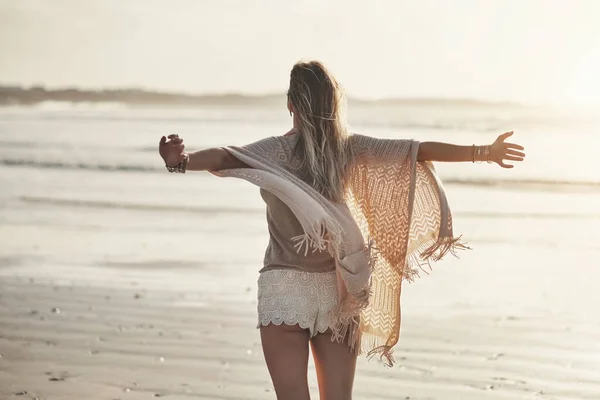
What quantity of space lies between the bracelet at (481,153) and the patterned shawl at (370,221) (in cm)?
25

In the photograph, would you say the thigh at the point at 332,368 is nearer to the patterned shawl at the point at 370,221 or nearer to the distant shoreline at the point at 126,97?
the patterned shawl at the point at 370,221

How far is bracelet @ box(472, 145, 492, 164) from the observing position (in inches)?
178

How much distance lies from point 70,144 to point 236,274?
55.4 ft

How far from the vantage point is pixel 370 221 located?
4754mm

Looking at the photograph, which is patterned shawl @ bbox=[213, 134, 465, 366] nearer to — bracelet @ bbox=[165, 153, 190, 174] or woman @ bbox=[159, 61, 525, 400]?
woman @ bbox=[159, 61, 525, 400]

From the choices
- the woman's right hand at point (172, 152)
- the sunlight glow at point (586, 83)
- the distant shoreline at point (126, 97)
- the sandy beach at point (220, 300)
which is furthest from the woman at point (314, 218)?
the distant shoreline at point (126, 97)

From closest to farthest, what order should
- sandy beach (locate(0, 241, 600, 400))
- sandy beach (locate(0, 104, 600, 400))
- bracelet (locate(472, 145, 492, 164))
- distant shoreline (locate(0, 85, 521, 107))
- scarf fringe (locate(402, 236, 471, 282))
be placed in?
bracelet (locate(472, 145, 492, 164))
scarf fringe (locate(402, 236, 471, 282))
sandy beach (locate(0, 241, 600, 400))
sandy beach (locate(0, 104, 600, 400))
distant shoreline (locate(0, 85, 521, 107))

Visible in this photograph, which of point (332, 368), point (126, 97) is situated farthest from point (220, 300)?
point (126, 97)

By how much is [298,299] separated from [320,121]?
72cm

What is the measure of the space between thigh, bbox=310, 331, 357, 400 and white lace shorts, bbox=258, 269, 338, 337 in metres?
0.07

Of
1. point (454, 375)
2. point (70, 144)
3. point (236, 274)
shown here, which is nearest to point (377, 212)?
point (454, 375)

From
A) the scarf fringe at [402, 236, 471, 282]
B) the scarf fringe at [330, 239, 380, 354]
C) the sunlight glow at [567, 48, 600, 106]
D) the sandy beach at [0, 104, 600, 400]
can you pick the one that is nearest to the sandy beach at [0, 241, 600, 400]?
the sandy beach at [0, 104, 600, 400]

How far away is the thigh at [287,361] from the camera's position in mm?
4383

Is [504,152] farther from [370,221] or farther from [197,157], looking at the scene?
[197,157]
